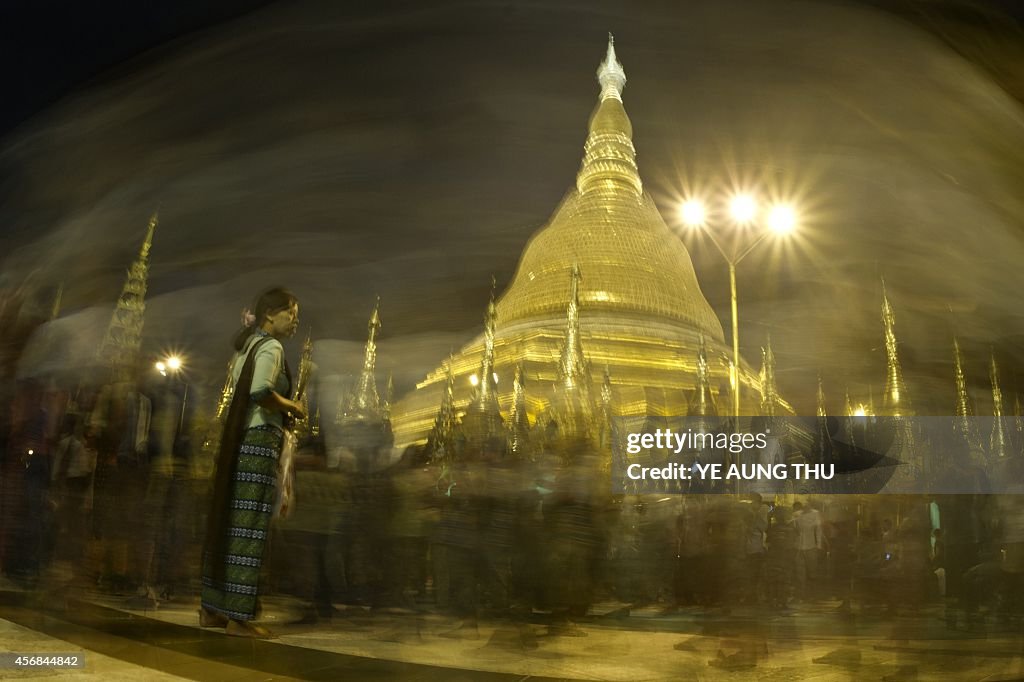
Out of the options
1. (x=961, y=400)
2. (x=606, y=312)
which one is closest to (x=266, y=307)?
(x=606, y=312)

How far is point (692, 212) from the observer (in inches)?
168

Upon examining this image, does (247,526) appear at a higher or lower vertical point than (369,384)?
lower

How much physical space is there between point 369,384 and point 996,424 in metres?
3.44

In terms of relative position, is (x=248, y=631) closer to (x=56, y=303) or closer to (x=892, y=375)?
(x=56, y=303)

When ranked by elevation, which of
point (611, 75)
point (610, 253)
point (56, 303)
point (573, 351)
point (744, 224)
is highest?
point (611, 75)

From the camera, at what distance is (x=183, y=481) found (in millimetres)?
3674

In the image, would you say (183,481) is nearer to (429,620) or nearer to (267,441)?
(267,441)

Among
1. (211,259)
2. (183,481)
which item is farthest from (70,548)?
(211,259)

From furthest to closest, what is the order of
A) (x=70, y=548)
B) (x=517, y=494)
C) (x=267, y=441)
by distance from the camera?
(x=70, y=548) → (x=517, y=494) → (x=267, y=441)

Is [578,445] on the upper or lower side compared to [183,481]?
upper

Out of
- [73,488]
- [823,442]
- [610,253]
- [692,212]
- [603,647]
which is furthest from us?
[610,253]

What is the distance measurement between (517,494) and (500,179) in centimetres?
188

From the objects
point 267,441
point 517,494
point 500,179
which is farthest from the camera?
point 500,179

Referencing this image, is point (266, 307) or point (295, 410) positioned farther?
point (266, 307)
